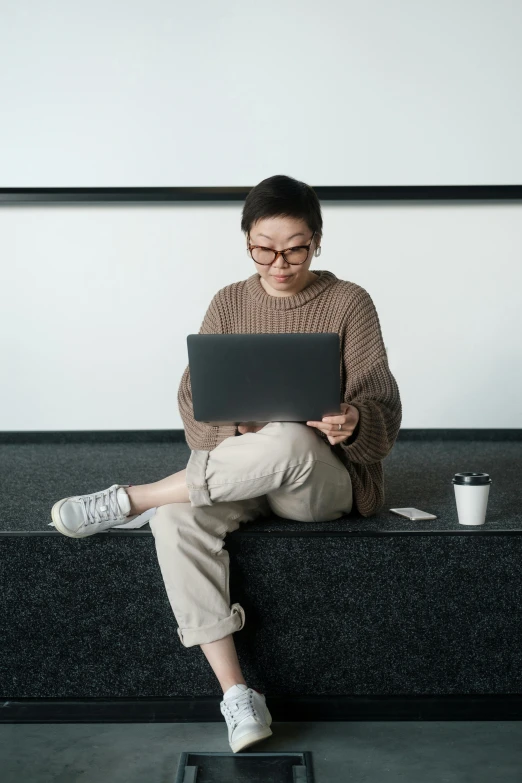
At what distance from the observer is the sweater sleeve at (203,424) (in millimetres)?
1664

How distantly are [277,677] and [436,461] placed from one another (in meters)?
1.12

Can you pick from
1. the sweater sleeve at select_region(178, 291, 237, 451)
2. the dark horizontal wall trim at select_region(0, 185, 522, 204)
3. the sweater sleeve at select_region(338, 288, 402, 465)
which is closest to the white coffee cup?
the sweater sleeve at select_region(338, 288, 402, 465)

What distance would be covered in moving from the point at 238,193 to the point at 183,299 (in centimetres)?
38

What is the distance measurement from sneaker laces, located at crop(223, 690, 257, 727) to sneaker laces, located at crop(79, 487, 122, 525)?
36 cm

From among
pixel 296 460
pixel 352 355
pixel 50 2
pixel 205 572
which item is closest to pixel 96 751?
pixel 205 572

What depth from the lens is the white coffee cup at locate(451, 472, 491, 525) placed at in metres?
1.54

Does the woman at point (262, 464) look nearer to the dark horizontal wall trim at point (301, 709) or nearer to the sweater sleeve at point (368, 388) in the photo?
the sweater sleeve at point (368, 388)

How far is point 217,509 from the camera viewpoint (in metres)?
1.48

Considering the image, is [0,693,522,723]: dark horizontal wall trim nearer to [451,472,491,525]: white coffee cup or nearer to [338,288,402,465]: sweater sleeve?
[451,472,491,525]: white coffee cup

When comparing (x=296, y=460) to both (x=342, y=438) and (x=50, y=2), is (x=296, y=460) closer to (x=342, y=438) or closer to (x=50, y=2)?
(x=342, y=438)

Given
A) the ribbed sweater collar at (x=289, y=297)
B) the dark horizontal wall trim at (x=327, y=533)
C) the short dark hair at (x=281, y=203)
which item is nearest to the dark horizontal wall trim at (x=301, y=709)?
the dark horizontal wall trim at (x=327, y=533)

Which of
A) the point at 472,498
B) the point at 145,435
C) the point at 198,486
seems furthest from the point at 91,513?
the point at 145,435

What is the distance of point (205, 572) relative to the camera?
1434 millimetres

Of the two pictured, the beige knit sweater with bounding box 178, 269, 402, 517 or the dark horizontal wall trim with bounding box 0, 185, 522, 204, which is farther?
the dark horizontal wall trim with bounding box 0, 185, 522, 204
